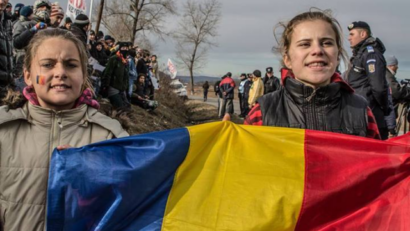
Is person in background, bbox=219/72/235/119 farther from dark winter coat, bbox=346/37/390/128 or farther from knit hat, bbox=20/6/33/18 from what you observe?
dark winter coat, bbox=346/37/390/128

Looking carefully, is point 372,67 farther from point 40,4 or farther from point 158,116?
point 158,116

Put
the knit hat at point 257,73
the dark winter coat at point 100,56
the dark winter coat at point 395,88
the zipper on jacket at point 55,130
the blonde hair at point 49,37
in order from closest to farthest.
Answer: the zipper on jacket at point 55,130, the blonde hair at point 49,37, the dark winter coat at point 395,88, the dark winter coat at point 100,56, the knit hat at point 257,73

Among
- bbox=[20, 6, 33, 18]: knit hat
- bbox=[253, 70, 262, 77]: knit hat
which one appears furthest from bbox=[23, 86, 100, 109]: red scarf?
bbox=[253, 70, 262, 77]: knit hat

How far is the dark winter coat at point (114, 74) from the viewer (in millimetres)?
10188

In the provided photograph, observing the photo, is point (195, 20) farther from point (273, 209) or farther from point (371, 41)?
point (273, 209)

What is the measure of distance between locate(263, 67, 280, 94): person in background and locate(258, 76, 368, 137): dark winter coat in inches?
518

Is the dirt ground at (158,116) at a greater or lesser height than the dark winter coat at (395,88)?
lesser

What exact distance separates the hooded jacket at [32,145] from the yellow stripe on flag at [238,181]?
44 centimetres

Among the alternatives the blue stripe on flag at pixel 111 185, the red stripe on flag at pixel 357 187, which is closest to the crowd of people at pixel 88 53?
the blue stripe on flag at pixel 111 185

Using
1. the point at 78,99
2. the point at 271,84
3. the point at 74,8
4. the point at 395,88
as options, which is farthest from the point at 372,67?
the point at 271,84

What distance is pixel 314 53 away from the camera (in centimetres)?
247

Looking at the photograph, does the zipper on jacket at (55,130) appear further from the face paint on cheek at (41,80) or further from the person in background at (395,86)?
the person in background at (395,86)

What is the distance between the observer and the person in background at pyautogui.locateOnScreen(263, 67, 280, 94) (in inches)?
630

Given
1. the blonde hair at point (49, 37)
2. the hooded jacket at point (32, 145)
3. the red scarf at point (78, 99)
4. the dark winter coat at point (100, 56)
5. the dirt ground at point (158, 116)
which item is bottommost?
the dirt ground at point (158, 116)
